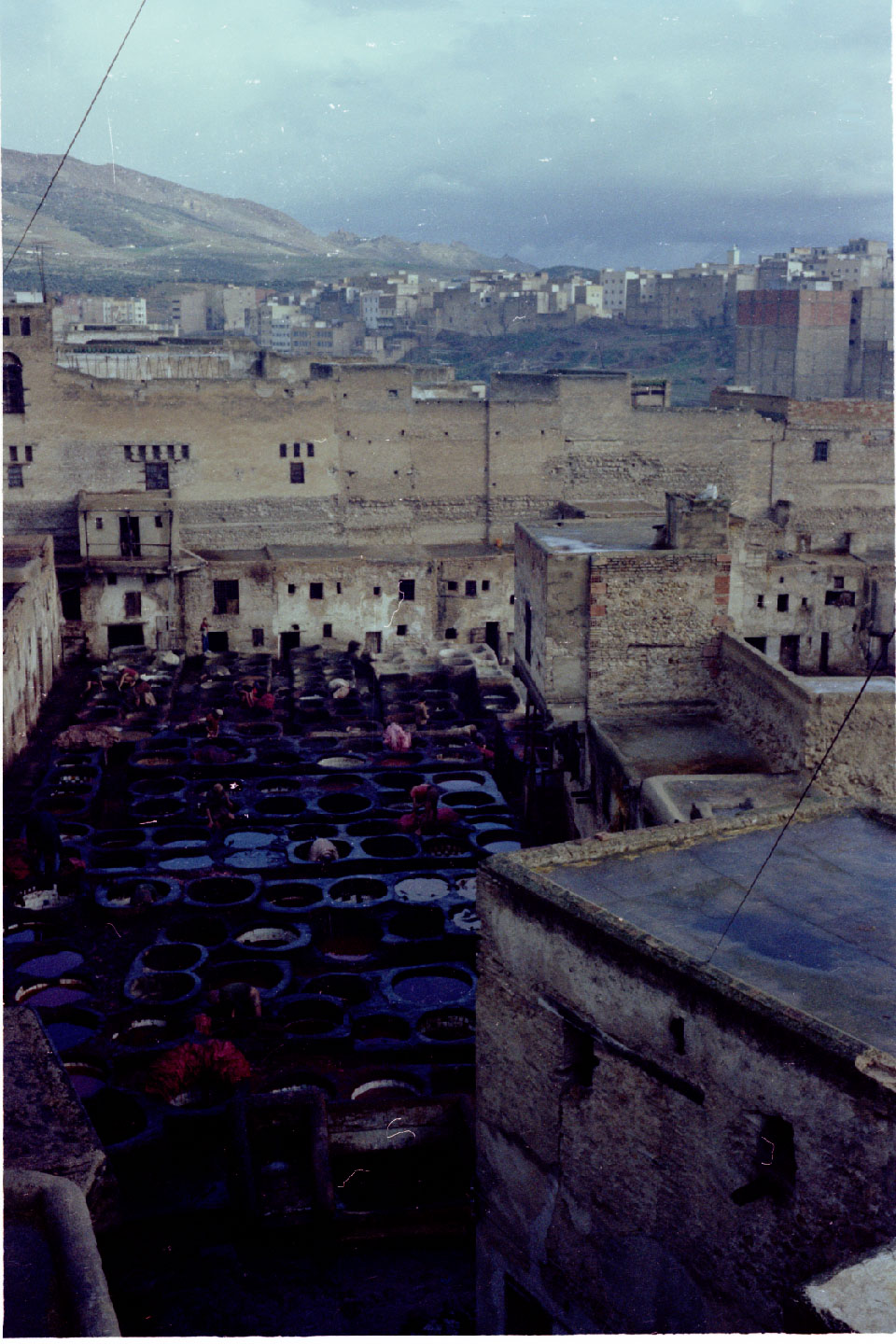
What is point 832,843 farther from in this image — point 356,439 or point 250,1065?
point 356,439

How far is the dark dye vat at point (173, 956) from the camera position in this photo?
1627 cm

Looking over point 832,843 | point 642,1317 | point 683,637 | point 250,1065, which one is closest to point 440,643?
point 683,637

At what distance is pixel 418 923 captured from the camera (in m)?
17.7

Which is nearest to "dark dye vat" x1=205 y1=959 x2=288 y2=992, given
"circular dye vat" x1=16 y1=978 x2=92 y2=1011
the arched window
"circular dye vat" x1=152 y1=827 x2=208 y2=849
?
"circular dye vat" x1=16 y1=978 x2=92 y2=1011

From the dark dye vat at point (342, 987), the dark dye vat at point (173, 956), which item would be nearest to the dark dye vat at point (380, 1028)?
the dark dye vat at point (342, 987)

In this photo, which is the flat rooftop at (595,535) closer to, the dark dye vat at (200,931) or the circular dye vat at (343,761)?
the circular dye vat at (343,761)

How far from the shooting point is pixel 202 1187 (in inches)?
479

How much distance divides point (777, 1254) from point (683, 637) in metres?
12.4

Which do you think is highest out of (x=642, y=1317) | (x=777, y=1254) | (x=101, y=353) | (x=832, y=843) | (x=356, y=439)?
(x=101, y=353)

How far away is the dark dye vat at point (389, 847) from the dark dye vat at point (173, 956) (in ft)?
A: 12.9

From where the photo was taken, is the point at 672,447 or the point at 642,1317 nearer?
the point at 642,1317

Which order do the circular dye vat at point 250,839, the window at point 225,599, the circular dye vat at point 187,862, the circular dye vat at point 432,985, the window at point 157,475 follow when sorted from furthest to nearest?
1. the window at point 157,475
2. the window at point 225,599
3. the circular dye vat at point 250,839
4. the circular dye vat at point 187,862
5. the circular dye vat at point 432,985

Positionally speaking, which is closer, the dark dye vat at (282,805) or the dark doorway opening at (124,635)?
the dark dye vat at (282,805)

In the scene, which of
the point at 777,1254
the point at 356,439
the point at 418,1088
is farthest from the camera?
the point at 356,439
